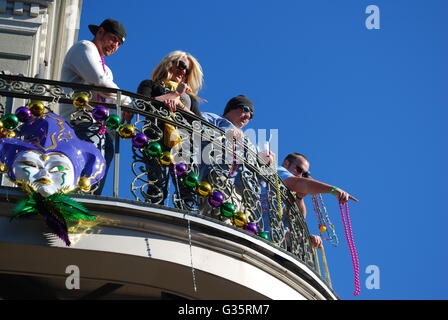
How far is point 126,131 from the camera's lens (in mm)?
9414

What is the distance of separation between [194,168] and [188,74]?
3.84ft

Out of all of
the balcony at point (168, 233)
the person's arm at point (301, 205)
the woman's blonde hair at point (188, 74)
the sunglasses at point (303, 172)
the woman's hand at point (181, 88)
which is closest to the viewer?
the balcony at point (168, 233)

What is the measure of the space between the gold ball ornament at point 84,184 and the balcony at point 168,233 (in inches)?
2.2

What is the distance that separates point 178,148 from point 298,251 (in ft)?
5.25

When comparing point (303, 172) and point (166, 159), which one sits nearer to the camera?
point (166, 159)

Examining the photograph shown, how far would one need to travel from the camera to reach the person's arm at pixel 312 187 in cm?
1048

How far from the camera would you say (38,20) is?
12.6m

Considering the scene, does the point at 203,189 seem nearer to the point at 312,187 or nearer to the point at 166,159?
the point at 166,159

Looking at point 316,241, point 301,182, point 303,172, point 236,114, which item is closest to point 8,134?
point 236,114

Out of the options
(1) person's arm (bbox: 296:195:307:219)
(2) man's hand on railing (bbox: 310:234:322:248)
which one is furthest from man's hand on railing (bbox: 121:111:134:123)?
(2) man's hand on railing (bbox: 310:234:322:248)

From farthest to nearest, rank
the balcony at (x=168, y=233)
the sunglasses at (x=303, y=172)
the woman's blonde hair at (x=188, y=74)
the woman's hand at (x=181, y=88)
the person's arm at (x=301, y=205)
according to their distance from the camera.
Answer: the sunglasses at (x=303, y=172), the person's arm at (x=301, y=205), the woman's blonde hair at (x=188, y=74), the woman's hand at (x=181, y=88), the balcony at (x=168, y=233)

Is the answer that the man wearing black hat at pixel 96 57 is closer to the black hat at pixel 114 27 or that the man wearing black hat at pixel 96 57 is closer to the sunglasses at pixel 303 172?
the black hat at pixel 114 27

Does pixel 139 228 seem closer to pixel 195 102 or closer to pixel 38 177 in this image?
pixel 38 177

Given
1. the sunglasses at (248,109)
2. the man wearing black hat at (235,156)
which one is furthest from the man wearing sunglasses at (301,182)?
the sunglasses at (248,109)
